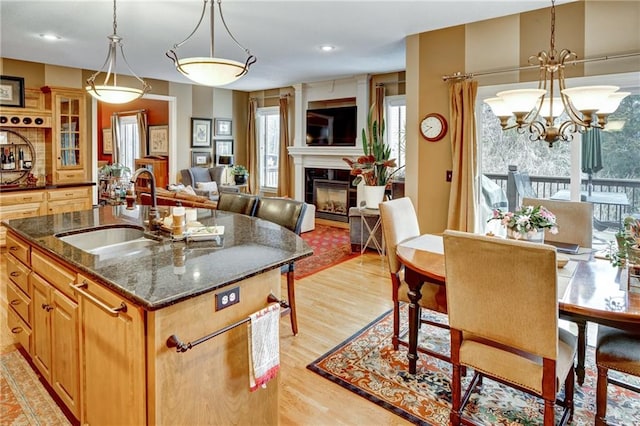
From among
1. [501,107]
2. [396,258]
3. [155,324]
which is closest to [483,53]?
[501,107]

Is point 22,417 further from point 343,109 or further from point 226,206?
Result: point 343,109

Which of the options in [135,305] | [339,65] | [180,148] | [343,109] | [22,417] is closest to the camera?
[135,305]

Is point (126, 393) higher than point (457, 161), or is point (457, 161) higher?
point (457, 161)

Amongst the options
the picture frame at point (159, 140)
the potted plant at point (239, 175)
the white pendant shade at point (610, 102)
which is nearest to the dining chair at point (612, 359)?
the white pendant shade at point (610, 102)

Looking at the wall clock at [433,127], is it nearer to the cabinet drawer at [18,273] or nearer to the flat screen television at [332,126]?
the flat screen television at [332,126]

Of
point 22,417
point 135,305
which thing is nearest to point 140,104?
point 22,417

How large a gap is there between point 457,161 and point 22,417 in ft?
13.1

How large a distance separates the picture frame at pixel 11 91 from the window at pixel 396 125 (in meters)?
5.46

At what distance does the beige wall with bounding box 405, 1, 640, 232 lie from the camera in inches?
136

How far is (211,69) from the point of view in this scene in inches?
93.9

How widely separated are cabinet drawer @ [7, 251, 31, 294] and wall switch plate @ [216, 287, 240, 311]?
→ 5.00ft

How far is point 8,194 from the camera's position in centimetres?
554

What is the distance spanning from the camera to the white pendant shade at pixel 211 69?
91.2 inches

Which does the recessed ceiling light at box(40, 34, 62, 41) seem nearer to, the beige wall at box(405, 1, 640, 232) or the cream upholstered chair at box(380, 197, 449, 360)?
the beige wall at box(405, 1, 640, 232)
